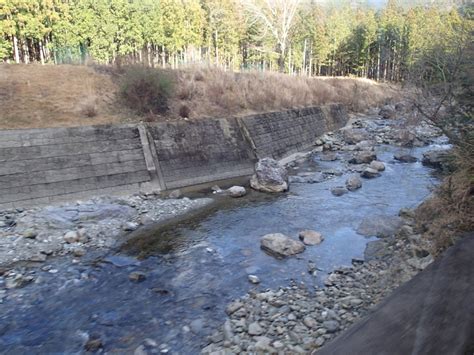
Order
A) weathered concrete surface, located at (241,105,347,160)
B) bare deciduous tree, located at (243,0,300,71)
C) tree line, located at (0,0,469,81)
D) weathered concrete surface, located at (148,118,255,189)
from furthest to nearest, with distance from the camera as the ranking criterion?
bare deciduous tree, located at (243,0,300,71) → tree line, located at (0,0,469,81) → weathered concrete surface, located at (241,105,347,160) → weathered concrete surface, located at (148,118,255,189)

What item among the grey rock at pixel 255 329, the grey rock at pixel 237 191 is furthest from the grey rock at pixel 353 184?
the grey rock at pixel 255 329

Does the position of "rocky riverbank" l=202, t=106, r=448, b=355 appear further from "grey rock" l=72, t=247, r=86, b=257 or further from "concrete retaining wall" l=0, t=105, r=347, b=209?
"concrete retaining wall" l=0, t=105, r=347, b=209

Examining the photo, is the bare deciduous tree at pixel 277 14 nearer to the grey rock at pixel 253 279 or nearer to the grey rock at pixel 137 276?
the grey rock at pixel 253 279

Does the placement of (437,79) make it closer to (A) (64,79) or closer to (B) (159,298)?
(B) (159,298)

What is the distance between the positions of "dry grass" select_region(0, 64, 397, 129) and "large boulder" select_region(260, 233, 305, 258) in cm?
880

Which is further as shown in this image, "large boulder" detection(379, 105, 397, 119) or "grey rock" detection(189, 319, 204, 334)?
"large boulder" detection(379, 105, 397, 119)

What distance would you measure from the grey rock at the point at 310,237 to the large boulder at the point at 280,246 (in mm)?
391

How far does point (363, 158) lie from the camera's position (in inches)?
704

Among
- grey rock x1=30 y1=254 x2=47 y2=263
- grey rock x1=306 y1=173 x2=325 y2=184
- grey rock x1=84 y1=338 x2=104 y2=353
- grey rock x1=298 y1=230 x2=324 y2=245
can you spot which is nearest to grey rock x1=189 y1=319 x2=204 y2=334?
grey rock x1=84 y1=338 x2=104 y2=353

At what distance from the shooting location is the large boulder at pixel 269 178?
13.7 m

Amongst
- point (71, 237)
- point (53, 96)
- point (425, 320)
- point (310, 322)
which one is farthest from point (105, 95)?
point (425, 320)

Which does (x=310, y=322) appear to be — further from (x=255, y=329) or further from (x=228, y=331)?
(x=228, y=331)

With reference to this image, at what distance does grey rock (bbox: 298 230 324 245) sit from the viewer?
30.4 feet

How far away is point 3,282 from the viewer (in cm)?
750
